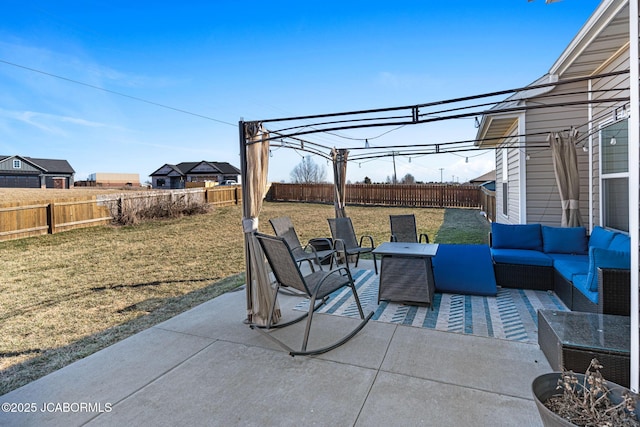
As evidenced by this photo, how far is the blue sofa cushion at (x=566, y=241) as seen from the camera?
4.46 meters

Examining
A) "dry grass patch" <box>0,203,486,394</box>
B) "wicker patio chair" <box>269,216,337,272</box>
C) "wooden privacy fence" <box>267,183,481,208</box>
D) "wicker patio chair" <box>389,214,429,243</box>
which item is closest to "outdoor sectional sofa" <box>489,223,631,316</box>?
"wicker patio chair" <box>389,214,429,243</box>

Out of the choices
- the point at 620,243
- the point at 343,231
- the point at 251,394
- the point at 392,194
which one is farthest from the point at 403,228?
the point at 392,194

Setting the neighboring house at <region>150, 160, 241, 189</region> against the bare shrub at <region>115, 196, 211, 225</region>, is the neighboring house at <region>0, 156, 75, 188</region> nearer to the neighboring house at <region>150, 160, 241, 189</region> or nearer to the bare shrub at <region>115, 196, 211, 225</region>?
the neighboring house at <region>150, 160, 241, 189</region>

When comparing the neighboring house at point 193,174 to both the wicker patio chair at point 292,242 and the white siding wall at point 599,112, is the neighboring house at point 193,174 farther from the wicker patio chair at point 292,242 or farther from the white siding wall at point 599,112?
the white siding wall at point 599,112

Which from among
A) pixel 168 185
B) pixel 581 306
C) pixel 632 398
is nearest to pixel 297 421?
pixel 632 398

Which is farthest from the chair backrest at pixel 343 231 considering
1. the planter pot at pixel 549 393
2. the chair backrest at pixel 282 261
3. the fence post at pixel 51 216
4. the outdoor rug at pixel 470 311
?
the fence post at pixel 51 216

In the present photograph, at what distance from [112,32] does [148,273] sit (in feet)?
26.5

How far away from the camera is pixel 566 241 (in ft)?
14.8

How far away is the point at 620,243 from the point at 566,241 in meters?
1.11

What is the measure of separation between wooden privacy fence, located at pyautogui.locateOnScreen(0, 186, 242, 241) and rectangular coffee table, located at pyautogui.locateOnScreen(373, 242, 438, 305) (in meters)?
9.60

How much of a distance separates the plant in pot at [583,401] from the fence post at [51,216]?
11363mm

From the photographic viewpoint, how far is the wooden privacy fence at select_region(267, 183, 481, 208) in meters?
16.9

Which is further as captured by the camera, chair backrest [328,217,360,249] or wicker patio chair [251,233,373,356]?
chair backrest [328,217,360,249]

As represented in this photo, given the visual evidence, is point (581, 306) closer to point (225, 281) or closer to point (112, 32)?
point (225, 281)
